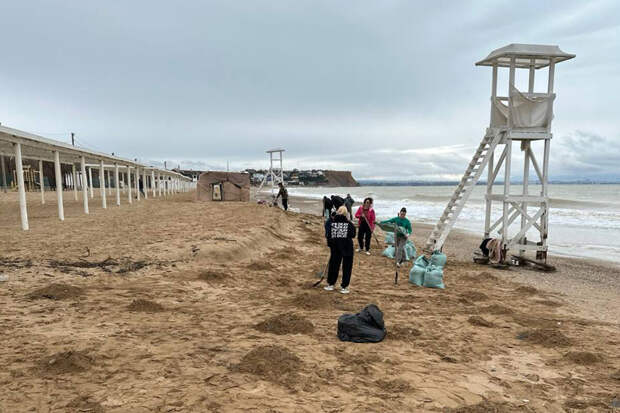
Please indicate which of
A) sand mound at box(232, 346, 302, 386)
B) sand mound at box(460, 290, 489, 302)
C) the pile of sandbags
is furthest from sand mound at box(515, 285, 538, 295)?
sand mound at box(232, 346, 302, 386)

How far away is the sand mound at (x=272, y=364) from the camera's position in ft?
11.8

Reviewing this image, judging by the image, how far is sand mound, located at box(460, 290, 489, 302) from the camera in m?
6.99

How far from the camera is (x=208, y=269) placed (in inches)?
316

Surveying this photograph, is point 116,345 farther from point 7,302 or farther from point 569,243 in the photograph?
point 569,243

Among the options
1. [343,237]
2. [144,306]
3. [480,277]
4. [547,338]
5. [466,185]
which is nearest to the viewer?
[547,338]

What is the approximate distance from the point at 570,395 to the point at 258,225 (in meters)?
11.2

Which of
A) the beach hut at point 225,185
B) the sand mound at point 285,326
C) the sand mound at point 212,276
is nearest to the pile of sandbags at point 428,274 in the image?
the sand mound at point 285,326

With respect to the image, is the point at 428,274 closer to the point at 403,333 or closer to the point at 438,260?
the point at 438,260

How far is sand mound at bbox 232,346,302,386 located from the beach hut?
78.9 ft

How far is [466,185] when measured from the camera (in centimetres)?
1091

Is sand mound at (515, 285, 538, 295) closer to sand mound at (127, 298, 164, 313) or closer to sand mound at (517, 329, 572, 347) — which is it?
sand mound at (517, 329, 572, 347)

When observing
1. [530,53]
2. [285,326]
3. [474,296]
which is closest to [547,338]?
[474,296]

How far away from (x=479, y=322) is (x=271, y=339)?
10.7ft

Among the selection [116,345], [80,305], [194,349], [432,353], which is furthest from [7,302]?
[432,353]
